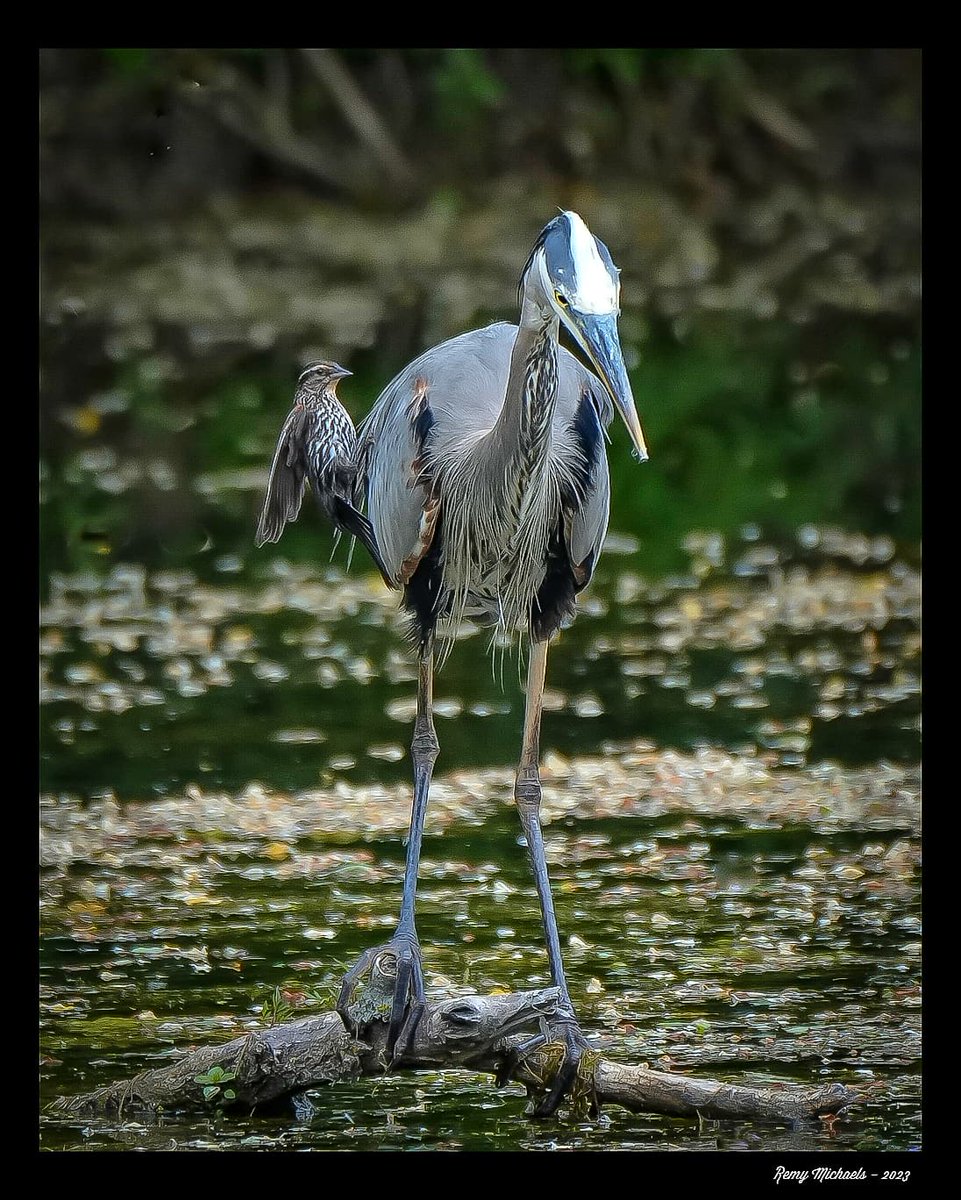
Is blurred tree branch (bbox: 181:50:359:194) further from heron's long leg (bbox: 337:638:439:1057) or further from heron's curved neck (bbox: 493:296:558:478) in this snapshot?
heron's curved neck (bbox: 493:296:558:478)

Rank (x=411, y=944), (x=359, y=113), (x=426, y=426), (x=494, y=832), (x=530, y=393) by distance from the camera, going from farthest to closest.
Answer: (x=359, y=113) < (x=494, y=832) < (x=426, y=426) < (x=411, y=944) < (x=530, y=393)

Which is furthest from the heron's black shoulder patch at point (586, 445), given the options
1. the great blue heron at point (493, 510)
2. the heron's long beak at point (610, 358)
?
the heron's long beak at point (610, 358)

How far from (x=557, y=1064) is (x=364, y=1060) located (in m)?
0.46

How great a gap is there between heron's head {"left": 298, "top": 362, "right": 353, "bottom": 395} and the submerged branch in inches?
83.6

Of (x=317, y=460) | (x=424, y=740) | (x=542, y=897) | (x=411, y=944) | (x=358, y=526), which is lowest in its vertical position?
(x=411, y=944)

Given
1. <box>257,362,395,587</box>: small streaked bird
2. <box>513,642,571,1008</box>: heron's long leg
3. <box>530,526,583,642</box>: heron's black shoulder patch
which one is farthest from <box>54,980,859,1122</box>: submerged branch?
<box>257,362,395,587</box>: small streaked bird

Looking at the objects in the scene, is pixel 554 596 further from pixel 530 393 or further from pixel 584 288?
pixel 584 288

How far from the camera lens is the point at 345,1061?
169 inches

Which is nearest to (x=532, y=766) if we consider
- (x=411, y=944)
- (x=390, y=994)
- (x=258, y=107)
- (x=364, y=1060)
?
(x=411, y=944)

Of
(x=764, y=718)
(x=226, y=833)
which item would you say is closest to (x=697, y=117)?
(x=764, y=718)

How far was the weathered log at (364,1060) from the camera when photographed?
4.21 metres

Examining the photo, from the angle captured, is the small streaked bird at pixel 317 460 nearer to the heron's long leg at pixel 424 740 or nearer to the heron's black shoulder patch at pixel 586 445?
the heron's long leg at pixel 424 740

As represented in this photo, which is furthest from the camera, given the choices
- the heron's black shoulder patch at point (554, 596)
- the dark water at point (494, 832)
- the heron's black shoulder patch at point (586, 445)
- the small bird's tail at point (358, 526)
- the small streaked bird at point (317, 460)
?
the small streaked bird at point (317, 460)

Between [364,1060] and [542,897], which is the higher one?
[542,897]
